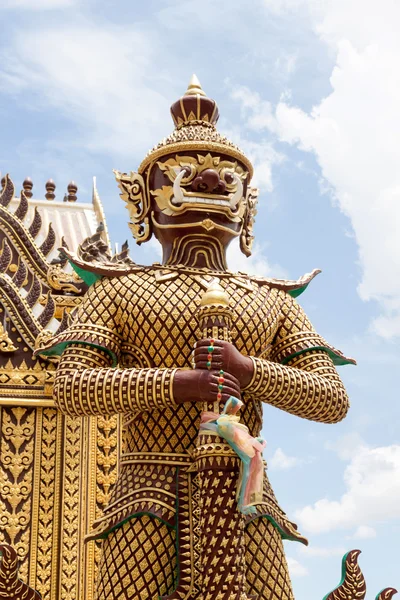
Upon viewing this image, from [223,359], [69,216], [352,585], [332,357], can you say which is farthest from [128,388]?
[69,216]

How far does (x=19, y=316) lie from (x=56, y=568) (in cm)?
174

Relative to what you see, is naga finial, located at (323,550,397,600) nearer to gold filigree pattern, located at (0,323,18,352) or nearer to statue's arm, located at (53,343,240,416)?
statue's arm, located at (53,343,240,416)

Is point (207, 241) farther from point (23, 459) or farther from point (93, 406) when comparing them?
point (23, 459)

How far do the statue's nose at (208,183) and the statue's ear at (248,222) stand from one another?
1.05 ft

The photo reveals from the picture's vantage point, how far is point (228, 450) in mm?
3836

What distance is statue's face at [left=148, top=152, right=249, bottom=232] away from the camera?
455 centimetres

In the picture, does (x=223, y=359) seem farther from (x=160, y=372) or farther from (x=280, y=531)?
(x=280, y=531)

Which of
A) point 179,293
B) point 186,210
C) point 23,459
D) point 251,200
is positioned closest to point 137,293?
point 179,293

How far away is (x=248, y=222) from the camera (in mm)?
4906

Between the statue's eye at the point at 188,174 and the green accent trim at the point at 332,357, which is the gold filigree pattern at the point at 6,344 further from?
the green accent trim at the point at 332,357

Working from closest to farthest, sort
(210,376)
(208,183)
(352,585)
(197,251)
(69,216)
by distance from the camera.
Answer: (210,376)
(352,585)
(208,183)
(197,251)
(69,216)

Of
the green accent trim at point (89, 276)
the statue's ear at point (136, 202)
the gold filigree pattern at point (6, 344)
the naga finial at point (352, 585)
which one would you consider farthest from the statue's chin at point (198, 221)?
the gold filigree pattern at point (6, 344)

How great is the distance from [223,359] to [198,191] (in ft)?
3.31

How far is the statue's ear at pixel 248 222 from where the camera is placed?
4.88 m
